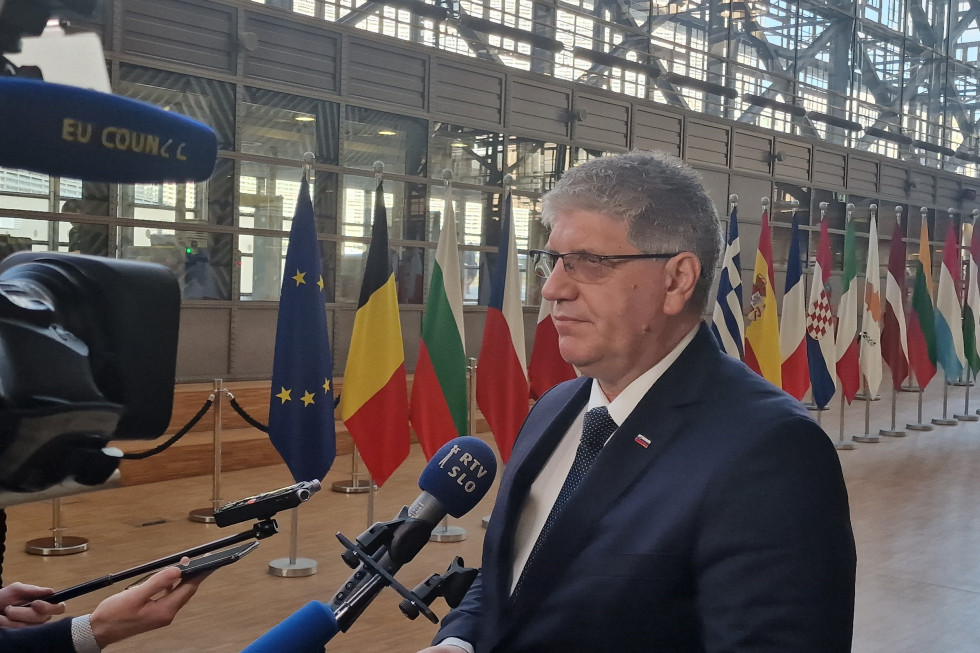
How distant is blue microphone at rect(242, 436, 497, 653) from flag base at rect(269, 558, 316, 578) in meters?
3.81

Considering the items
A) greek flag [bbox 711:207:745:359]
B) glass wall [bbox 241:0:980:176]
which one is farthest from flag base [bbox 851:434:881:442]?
glass wall [bbox 241:0:980:176]

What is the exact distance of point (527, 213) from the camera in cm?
1206

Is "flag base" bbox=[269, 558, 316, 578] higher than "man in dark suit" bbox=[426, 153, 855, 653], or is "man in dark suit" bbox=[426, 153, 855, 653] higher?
"man in dark suit" bbox=[426, 153, 855, 653]

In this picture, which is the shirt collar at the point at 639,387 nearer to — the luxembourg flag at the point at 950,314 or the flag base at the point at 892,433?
the flag base at the point at 892,433

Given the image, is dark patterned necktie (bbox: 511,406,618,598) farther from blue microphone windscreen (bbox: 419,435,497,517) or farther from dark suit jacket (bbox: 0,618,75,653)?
dark suit jacket (bbox: 0,618,75,653)

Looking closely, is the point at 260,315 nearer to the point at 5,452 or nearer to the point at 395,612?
the point at 395,612

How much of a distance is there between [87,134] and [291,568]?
4836 mm

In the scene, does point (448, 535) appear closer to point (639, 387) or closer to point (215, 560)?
point (639, 387)

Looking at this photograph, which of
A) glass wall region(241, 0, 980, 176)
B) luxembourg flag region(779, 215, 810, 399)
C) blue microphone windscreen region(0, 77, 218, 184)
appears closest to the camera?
blue microphone windscreen region(0, 77, 218, 184)

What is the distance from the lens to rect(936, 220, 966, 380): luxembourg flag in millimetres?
11133

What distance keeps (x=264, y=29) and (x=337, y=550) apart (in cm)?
576

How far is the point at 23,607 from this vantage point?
5.65 feet

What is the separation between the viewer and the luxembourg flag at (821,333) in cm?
938

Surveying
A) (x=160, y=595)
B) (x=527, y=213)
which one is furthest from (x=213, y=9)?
(x=160, y=595)
